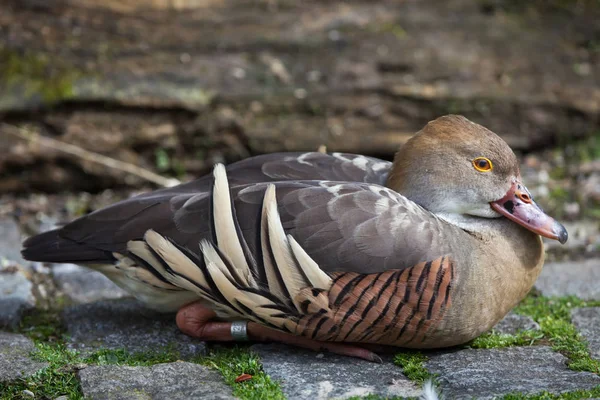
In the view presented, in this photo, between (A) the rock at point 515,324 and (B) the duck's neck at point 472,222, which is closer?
(B) the duck's neck at point 472,222

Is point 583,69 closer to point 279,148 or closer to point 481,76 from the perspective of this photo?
point 481,76

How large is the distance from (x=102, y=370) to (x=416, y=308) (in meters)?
1.43

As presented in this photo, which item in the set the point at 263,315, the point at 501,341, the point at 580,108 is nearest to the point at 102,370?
the point at 263,315

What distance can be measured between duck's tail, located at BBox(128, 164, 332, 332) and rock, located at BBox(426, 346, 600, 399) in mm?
676

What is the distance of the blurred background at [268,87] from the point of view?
613 centimetres

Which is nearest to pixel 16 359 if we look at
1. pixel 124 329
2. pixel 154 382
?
pixel 124 329

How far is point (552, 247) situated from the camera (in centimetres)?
554

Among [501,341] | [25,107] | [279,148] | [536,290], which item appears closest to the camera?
[501,341]

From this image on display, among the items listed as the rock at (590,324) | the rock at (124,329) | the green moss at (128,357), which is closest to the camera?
the green moss at (128,357)

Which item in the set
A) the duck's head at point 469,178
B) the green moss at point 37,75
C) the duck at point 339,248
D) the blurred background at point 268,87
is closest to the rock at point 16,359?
the duck at point 339,248

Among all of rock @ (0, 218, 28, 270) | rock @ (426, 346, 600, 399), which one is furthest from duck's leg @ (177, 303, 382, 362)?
rock @ (0, 218, 28, 270)

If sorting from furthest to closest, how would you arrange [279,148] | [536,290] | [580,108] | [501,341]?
[580,108]
[279,148]
[536,290]
[501,341]

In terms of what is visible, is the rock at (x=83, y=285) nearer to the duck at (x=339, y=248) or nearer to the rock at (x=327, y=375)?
the duck at (x=339, y=248)

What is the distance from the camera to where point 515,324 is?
4.36 meters
